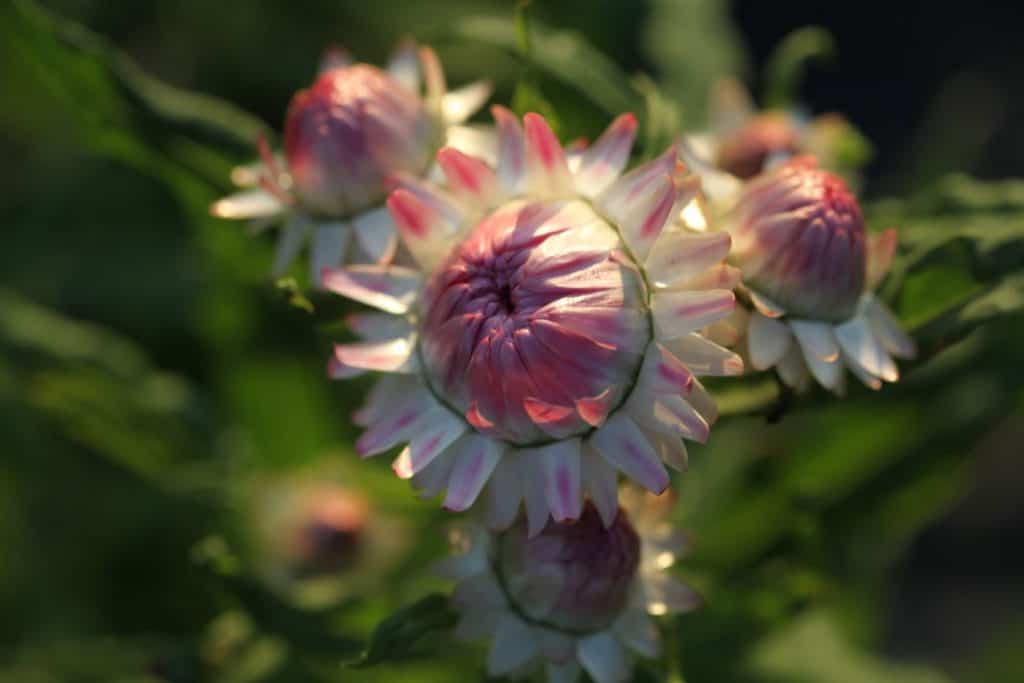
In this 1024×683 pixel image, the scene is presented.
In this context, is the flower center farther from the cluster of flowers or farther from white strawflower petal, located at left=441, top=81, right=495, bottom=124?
white strawflower petal, located at left=441, top=81, right=495, bottom=124

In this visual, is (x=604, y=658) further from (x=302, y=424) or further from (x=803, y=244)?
(x=302, y=424)

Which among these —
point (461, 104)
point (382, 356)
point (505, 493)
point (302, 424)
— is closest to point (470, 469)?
point (505, 493)

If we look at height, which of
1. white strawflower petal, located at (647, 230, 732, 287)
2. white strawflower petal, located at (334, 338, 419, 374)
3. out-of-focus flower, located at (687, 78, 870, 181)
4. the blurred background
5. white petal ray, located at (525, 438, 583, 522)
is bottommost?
the blurred background

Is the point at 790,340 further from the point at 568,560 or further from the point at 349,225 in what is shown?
the point at 349,225

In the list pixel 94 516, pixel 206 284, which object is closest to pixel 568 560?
pixel 206 284

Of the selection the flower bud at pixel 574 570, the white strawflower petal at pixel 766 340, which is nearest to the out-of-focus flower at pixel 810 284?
the white strawflower petal at pixel 766 340

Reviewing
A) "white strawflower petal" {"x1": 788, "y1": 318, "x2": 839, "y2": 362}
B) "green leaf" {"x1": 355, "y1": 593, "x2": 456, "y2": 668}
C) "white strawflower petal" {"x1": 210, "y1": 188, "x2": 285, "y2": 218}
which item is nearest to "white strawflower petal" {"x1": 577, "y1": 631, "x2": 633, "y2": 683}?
"green leaf" {"x1": 355, "y1": 593, "x2": 456, "y2": 668}

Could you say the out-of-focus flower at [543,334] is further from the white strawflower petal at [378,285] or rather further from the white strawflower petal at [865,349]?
the white strawflower petal at [865,349]
